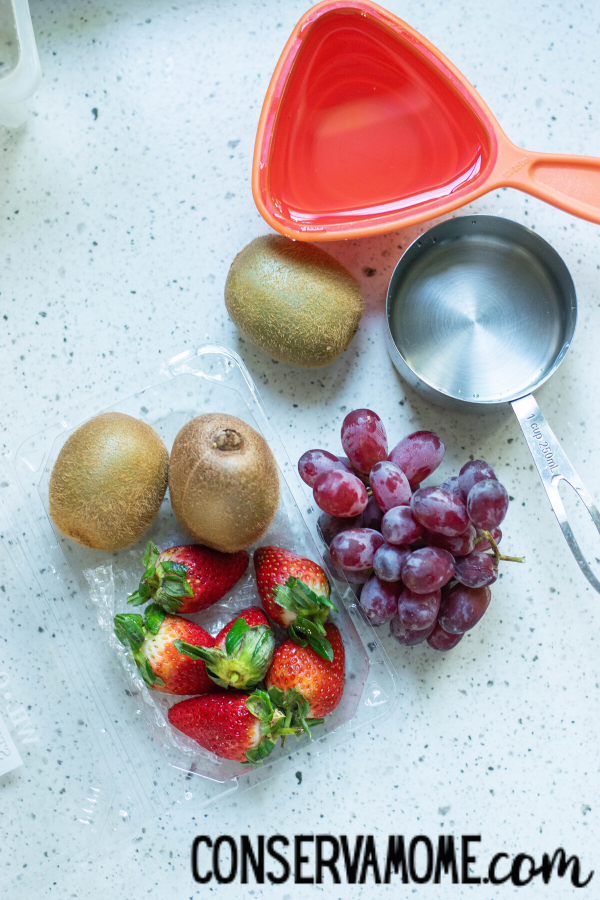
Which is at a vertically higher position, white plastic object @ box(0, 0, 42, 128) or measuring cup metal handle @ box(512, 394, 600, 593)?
white plastic object @ box(0, 0, 42, 128)

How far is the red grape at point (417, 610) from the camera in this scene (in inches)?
31.0

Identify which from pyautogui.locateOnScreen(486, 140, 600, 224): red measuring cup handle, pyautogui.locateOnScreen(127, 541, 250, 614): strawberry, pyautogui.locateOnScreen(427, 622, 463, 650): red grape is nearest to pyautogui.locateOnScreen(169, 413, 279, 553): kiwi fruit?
pyautogui.locateOnScreen(127, 541, 250, 614): strawberry

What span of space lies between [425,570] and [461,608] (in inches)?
3.4

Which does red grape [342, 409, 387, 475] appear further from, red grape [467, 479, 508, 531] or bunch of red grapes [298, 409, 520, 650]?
red grape [467, 479, 508, 531]

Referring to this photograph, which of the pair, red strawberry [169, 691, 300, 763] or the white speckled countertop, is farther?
the white speckled countertop

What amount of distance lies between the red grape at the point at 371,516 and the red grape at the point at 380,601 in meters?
0.07

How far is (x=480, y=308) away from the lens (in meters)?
0.94

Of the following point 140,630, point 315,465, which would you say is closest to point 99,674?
point 140,630

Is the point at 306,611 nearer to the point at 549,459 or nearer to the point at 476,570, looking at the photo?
the point at 476,570

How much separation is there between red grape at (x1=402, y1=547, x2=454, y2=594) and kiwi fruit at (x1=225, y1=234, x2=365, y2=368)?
10.2 inches

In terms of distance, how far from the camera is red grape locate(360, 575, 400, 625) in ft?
2.64

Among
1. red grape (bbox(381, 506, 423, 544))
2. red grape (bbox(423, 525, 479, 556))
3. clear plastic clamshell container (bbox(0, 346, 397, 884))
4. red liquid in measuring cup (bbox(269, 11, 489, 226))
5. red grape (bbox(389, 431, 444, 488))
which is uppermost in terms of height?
red liquid in measuring cup (bbox(269, 11, 489, 226))

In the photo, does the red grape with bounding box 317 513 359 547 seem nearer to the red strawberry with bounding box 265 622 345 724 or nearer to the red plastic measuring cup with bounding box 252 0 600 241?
the red strawberry with bounding box 265 622 345 724

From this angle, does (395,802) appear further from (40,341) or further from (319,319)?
(40,341)
